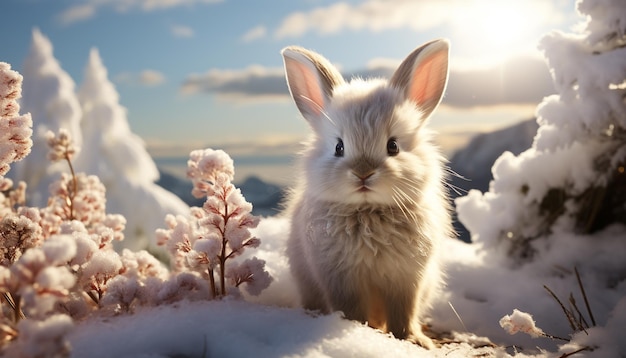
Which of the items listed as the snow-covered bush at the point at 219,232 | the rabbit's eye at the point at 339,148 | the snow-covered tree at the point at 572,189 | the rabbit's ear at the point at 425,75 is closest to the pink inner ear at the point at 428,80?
the rabbit's ear at the point at 425,75

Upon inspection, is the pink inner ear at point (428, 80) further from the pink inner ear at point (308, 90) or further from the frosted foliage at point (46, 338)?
the frosted foliage at point (46, 338)

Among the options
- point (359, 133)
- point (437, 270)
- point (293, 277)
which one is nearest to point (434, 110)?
point (359, 133)

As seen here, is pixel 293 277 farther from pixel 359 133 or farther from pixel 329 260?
pixel 359 133

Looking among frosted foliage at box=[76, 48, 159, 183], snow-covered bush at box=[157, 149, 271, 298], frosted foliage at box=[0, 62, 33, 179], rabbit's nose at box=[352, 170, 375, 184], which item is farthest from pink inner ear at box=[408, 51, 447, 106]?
frosted foliage at box=[76, 48, 159, 183]

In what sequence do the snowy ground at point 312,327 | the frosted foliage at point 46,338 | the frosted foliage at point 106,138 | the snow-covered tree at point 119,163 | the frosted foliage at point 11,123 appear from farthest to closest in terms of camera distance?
the frosted foliage at point 106,138
the snow-covered tree at point 119,163
the frosted foliage at point 11,123
the snowy ground at point 312,327
the frosted foliage at point 46,338

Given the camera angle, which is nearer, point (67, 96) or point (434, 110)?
point (434, 110)

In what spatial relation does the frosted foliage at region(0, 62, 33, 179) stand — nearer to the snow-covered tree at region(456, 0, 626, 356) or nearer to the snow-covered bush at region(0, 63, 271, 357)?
the snow-covered bush at region(0, 63, 271, 357)
